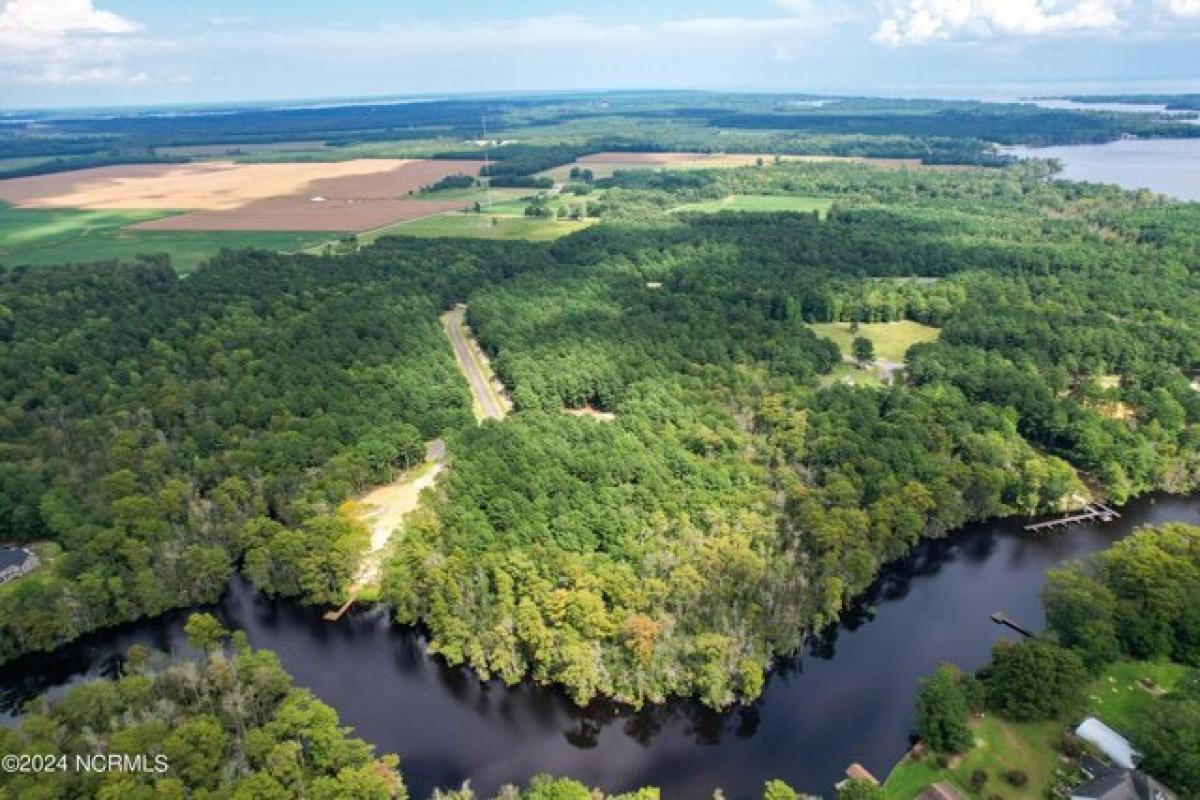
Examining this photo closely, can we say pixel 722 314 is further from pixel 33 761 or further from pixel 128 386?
pixel 33 761

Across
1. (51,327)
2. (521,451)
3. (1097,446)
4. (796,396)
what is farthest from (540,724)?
(51,327)

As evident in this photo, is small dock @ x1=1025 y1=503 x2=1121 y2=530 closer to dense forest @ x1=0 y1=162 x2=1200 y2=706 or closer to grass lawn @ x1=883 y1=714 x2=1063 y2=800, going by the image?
dense forest @ x1=0 y1=162 x2=1200 y2=706

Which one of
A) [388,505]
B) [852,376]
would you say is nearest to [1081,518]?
[852,376]

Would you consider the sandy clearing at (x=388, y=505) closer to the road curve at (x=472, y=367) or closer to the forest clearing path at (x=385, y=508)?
the forest clearing path at (x=385, y=508)

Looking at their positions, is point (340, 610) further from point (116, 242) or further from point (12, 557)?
point (116, 242)

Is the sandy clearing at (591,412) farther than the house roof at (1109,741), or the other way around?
the sandy clearing at (591,412)

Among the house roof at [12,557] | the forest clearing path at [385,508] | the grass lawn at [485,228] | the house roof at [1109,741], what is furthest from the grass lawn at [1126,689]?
the grass lawn at [485,228]
